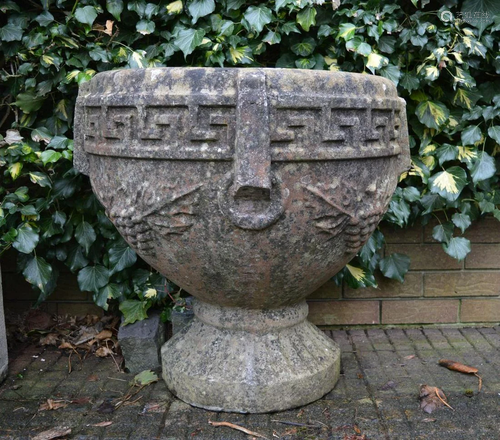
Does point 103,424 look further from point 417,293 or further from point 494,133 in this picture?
point 494,133

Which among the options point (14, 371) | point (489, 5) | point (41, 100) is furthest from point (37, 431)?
point (489, 5)

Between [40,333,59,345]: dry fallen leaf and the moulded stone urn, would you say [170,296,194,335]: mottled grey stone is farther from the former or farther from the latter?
[40,333,59,345]: dry fallen leaf

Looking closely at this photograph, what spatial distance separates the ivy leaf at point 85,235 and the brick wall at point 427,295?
3.71ft

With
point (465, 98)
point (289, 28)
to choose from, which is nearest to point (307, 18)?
point (289, 28)

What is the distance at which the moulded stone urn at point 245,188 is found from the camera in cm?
166

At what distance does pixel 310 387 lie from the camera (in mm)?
2082

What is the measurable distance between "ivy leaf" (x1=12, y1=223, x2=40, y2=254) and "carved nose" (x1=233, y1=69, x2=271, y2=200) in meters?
1.18

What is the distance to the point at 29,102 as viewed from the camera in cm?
257

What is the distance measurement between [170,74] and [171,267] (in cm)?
68

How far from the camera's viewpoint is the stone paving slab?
190 cm

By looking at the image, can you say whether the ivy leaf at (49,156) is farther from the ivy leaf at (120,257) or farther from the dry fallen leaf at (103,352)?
the dry fallen leaf at (103,352)

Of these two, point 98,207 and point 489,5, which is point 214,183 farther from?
point 489,5

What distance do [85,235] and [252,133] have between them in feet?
4.24

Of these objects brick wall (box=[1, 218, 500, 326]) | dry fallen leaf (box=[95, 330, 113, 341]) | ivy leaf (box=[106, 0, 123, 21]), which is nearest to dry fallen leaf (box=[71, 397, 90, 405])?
dry fallen leaf (box=[95, 330, 113, 341])
